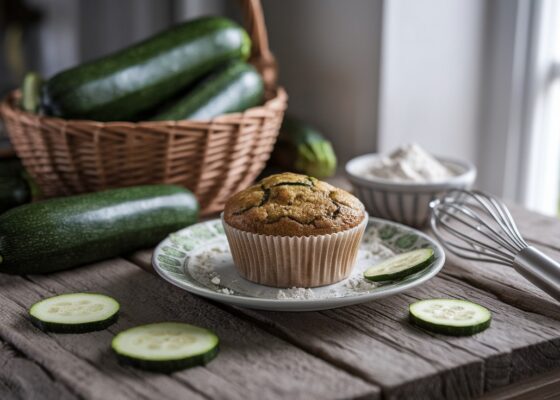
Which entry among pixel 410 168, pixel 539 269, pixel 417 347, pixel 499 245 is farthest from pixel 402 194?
pixel 417 347

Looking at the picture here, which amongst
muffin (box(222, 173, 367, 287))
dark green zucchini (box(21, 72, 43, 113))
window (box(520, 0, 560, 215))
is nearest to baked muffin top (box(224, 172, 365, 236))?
muffin (box(222, 173, 367, 287))

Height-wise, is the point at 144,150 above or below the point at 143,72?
below

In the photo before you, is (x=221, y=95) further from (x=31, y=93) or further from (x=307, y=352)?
(x=307, y=352)

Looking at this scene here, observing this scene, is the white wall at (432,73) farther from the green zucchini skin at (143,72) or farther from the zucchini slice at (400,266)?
the zucchini slice at (400,266)

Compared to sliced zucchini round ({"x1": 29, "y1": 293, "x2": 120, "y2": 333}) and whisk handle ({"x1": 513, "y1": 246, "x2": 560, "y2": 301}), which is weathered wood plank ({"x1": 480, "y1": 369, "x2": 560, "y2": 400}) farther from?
sliced zucchini round ({"x1": 29, "y1": 293, "x2": 120, "y2": 333})

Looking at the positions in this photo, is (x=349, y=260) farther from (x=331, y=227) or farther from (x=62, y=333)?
(x=62, y=333)

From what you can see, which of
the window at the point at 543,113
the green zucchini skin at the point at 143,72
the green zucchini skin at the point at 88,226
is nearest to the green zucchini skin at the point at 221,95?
the green zucchini skin at the point at 143,72
